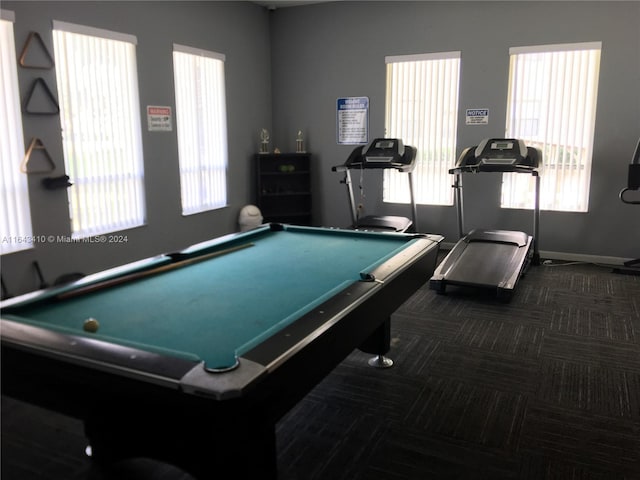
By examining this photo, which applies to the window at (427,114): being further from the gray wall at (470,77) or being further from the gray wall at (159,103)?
the gray wall at (159,103)

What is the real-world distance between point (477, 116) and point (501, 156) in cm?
94

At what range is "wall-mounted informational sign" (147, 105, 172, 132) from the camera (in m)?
5.51

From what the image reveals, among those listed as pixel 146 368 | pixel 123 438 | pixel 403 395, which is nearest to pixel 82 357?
pixel 146 368

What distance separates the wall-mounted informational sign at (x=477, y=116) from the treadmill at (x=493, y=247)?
23.3 inches

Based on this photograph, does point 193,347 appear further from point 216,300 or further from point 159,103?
point 159,103

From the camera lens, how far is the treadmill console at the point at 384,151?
20.2 feet

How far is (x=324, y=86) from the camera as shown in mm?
7285

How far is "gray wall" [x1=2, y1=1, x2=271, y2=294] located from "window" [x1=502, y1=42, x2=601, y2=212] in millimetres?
3300

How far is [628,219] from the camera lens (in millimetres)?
5984

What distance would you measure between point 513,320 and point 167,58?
4.32 meters

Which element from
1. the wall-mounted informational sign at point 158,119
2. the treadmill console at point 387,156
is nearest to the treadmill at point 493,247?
the treadmill console at point 387,156

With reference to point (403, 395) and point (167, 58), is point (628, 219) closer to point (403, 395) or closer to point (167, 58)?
point (403, 395)

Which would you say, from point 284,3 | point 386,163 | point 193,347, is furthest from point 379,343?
point 284,3

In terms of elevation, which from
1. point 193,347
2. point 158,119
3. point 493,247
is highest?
point 158,119
